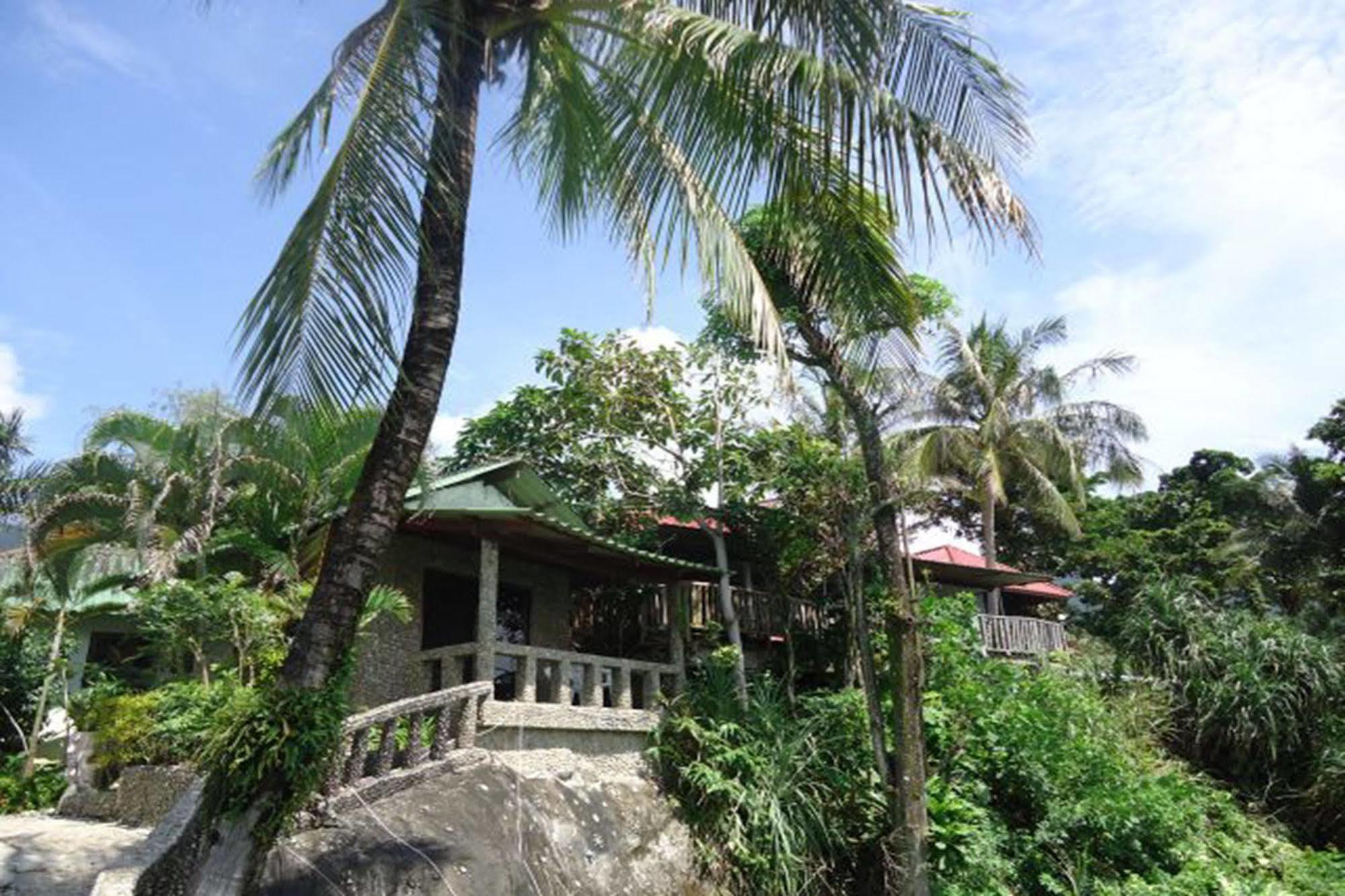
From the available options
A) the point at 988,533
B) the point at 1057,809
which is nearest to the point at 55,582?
the point at 1057,809

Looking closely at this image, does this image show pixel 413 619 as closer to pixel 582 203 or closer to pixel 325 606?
pixel 582 203

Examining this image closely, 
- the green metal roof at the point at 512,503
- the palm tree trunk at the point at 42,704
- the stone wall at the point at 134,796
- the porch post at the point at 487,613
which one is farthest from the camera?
the palm tree trunk at the point at 42,704

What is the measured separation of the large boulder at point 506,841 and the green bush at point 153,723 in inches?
111

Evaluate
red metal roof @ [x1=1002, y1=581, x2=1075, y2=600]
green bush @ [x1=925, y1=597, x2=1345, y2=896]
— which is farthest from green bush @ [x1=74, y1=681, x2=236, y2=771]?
red metal roof @ [x1=1002, y1=581, x2=1075, y2=600]

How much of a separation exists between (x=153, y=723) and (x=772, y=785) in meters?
6.87

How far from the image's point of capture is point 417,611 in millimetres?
14156

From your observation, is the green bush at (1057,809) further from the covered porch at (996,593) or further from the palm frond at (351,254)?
the palm frond at (351,254)

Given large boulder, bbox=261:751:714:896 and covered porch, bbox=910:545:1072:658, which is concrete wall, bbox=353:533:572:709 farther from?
covered porch, bbox=910:545:1072:658

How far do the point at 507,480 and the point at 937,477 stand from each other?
1556 centimetres

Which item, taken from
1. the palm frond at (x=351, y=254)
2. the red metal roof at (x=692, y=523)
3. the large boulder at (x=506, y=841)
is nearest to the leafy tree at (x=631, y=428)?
the red metal roof at (x=692, y=523)

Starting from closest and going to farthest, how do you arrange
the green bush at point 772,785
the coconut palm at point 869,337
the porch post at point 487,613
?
the coconut palm at point 869,337
the green bush at point 772,785
the porch post at point 487,613

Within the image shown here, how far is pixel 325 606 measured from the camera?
19.4ft

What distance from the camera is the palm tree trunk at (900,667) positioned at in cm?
1069

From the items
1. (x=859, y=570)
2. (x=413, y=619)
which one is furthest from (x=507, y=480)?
(x=859, y=570)
